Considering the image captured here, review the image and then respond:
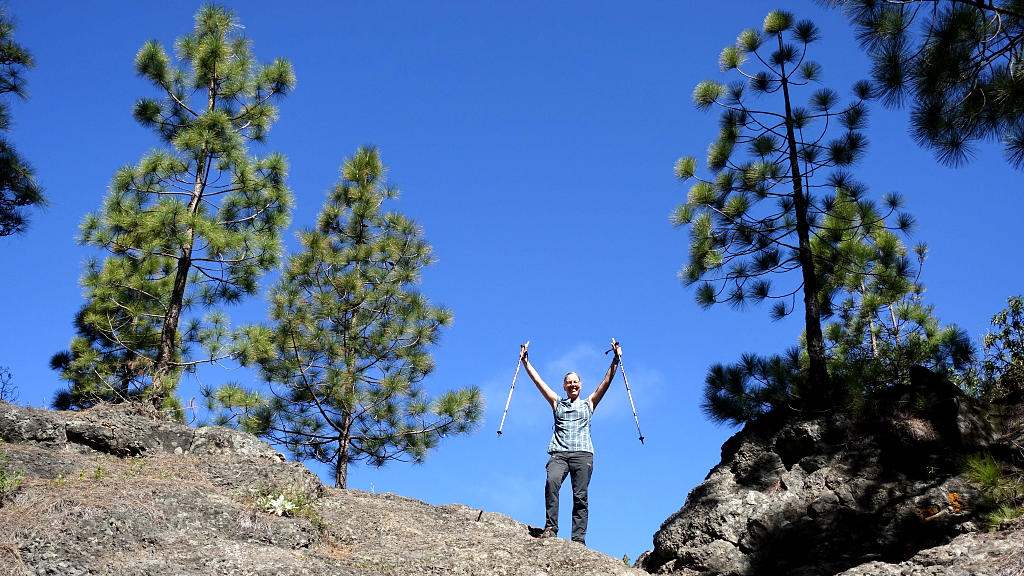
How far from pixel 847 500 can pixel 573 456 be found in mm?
2714

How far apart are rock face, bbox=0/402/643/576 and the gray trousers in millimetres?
341

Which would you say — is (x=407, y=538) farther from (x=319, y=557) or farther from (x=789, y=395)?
(x=789, y=395)

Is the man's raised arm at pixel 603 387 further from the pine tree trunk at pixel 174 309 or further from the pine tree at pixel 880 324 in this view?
the pine tree trunk at pixel 174 309

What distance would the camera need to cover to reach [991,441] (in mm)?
7652

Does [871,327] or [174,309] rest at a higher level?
[871,327]

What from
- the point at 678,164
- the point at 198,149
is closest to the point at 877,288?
the point at 678,164

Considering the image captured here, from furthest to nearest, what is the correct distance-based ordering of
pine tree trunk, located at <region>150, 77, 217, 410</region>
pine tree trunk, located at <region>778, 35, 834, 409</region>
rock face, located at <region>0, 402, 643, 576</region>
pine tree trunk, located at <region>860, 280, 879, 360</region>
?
1. pine tree trunk, located at <region>860, 280, 879, 360</region>
2. pine tree trunk, located at <region>150, 77, 217, 410</region>
3. pine tree trunk, located at <region>778, 35, 834, 409</region>
4. rock face, located at <region>0, 402, 643, 576</region>

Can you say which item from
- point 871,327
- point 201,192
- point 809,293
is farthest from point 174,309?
point 871,327

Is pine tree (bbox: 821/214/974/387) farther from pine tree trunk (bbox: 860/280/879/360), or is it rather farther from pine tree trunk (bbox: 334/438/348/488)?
pine tree trunk (bbox: 334/438/348/488)

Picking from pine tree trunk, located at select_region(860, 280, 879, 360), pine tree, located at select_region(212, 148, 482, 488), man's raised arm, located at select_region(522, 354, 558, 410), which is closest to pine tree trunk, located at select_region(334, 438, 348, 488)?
pine tree, located at select_region(212, 148, 482, 488)

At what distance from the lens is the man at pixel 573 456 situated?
314 inches

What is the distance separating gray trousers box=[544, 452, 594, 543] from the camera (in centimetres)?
796

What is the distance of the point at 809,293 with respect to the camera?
10.0 m

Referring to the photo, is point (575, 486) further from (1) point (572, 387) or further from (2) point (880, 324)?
(2) point (880, 324)
